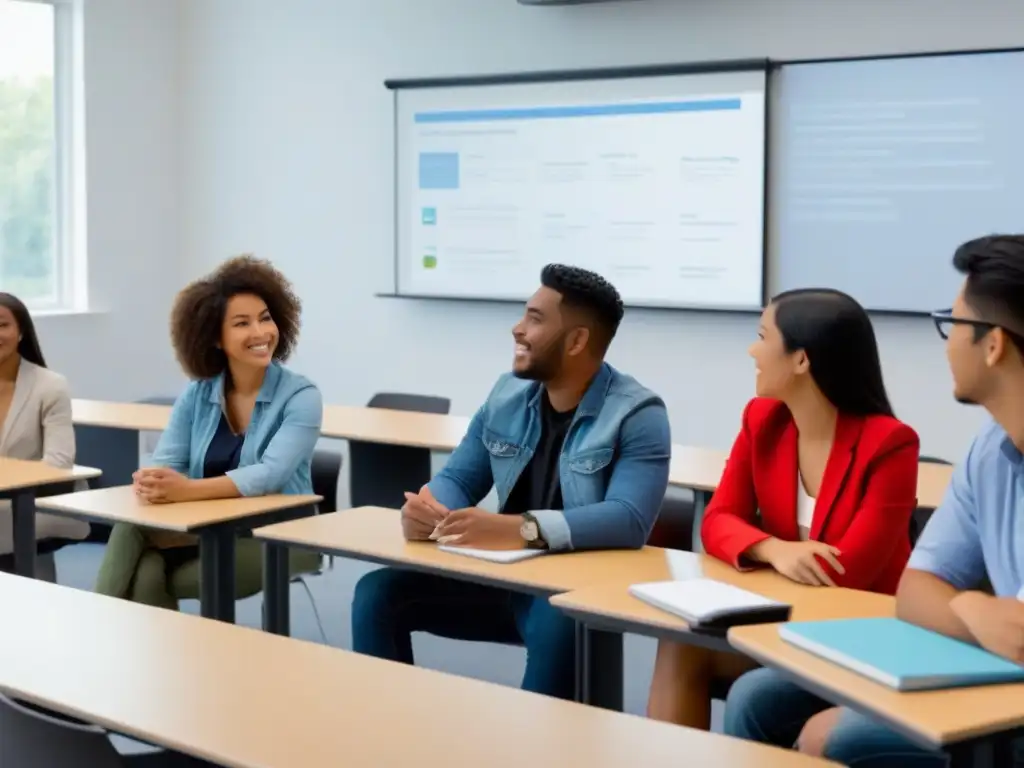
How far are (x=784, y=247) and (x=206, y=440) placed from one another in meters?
2.73

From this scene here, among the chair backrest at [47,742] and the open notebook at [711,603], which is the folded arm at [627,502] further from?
the chair backrest at [47,742]

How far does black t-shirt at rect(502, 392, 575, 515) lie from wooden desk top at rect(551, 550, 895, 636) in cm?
55

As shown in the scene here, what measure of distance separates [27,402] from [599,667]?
2.49 m

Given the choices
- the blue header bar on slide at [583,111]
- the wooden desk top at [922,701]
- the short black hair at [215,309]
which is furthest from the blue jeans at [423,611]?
the blue header bar on slide at [583,111]

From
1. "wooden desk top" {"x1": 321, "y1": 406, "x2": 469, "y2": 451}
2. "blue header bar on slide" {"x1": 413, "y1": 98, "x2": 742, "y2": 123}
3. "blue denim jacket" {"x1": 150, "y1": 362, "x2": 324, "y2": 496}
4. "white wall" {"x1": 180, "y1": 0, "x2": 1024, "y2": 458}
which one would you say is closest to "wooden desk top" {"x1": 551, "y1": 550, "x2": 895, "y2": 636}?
"blue denim jacket" {"x1": 150, "y1": 362, "x2": 324, "y2": 496}

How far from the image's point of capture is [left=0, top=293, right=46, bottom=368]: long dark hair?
4352 mm

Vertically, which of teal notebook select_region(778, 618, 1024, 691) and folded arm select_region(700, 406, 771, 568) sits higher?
folded arm select_region(700, 406, 771, 568)

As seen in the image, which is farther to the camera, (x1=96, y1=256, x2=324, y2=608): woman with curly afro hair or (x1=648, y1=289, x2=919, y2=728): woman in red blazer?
(x1=96, y1=256, x2=324, y2=608): woman with curly afro hair

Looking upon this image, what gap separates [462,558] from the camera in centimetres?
290

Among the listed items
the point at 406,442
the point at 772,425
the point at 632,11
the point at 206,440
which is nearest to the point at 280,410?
the point at 206,440

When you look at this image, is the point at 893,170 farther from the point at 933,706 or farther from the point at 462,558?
the point at 933,706

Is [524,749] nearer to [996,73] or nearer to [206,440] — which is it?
[206,440]

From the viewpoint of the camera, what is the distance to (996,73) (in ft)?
16.7

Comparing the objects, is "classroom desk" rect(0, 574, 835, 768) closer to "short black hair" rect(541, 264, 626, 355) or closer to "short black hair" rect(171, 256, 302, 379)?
"short black hair" rect(541, 264, 626, 355)
